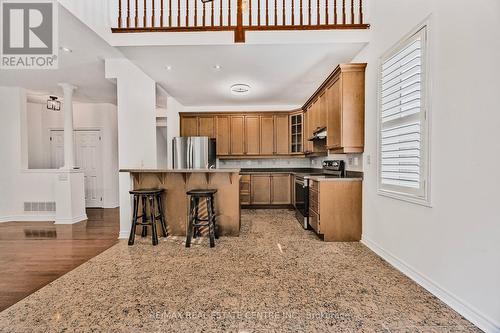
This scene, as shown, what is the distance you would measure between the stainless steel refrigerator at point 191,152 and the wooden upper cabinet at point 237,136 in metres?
1.17

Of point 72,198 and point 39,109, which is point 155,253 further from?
point 39,109

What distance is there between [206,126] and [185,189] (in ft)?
9.13

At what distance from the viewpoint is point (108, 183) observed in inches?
249

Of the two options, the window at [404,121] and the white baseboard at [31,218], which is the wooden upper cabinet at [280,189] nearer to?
the window at [404,121]

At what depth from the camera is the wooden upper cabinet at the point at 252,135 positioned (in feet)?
20.7

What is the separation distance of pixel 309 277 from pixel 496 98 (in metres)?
1.97

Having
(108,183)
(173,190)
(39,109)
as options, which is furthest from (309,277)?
(39,109)

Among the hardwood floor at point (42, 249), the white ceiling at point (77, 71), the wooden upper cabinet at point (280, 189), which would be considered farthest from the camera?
the wooden upper cabinet at point (280, 189)

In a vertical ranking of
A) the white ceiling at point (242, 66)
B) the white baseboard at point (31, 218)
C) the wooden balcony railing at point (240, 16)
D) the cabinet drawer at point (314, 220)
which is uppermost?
the wooden balcony railing at point (240, 16)

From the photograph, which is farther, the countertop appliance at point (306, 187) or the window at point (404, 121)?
the countertop appliance at point (306, 187)

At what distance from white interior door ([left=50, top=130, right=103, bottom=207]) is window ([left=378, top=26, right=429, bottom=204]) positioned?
6.39 metres

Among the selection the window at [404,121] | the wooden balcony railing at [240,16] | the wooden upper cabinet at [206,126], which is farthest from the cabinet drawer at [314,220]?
the wooden upper cabinet at [206,126]

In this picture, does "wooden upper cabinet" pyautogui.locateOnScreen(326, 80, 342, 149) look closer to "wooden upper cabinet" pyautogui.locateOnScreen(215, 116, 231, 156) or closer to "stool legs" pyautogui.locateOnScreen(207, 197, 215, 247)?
"stool legs" pyautogui.locateOnScreen(207, 197, 215, 247)

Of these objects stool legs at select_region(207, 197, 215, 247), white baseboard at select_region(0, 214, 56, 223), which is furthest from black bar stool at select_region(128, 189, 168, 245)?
white baseboard at select_region(0, 214, 56, 223)
